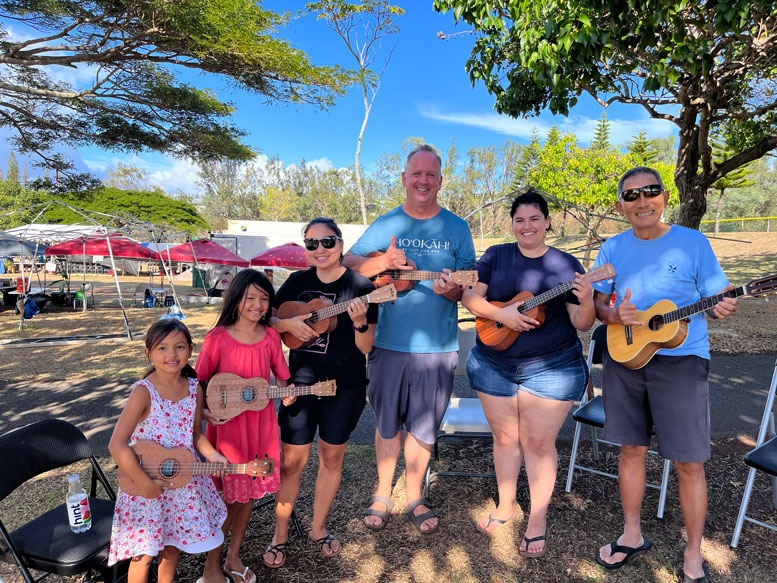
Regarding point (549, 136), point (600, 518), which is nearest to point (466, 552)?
point (600, 518)

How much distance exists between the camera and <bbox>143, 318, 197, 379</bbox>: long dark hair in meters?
2.20

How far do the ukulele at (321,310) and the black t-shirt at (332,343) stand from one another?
4 centimetres

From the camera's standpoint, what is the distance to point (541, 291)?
2.74 meters

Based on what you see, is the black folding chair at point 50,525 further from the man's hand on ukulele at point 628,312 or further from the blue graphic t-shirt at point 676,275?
the blue graphic t-shirt at point 676,275

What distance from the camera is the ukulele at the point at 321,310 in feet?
8.36

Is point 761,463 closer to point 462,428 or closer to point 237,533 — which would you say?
point 462,428

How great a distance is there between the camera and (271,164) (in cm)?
6594

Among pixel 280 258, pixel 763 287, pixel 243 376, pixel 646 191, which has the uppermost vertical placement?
pixel 646 191

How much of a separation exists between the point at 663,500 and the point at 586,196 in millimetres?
24096

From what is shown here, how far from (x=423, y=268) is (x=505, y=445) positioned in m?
1.28

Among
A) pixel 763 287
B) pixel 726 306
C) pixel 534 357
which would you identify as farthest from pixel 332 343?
pixel 763 287

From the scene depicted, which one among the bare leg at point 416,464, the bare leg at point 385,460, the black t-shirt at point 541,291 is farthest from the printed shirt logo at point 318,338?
the black t-shirt at point 541,291

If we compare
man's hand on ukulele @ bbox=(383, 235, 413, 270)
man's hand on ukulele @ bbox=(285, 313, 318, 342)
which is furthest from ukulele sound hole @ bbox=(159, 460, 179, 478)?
man's hand on ukulele @ bbox=(383, 235, 413, 270)

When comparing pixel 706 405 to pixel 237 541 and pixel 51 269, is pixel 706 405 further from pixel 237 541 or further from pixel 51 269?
pixel 51 269
